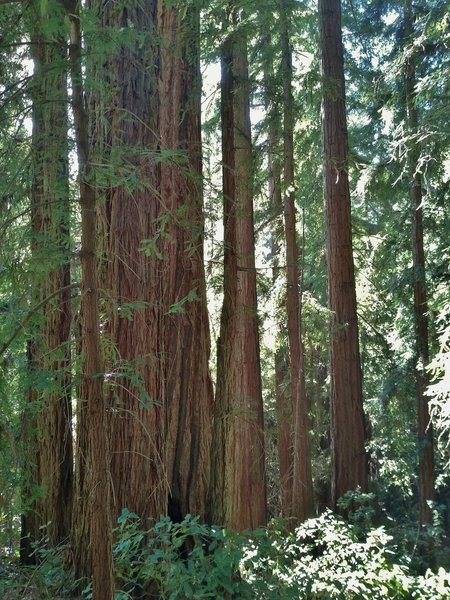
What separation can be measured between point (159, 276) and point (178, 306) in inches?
18.5

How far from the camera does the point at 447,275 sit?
8.86 metres

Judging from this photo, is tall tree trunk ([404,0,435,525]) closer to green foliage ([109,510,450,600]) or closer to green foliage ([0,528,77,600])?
green foliage ([109,510,450,600])

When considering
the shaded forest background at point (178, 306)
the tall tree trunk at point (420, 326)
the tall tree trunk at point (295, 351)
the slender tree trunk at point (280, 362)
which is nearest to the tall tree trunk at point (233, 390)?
the shaded forest background at point (178, 306)

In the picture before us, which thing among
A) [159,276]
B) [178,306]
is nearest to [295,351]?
[159,276]

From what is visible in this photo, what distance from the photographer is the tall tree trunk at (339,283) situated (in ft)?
29.1

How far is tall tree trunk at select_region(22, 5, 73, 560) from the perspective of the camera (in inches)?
129

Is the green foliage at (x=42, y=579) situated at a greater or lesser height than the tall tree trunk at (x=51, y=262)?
lesser

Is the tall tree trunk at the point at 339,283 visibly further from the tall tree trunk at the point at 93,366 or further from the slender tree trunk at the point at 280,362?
the tall tree trunk at the point at 93,366

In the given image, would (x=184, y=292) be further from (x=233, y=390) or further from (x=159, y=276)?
(x=233, y=390)

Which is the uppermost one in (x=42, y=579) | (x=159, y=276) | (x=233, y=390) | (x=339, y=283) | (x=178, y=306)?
(x=339, y=283)

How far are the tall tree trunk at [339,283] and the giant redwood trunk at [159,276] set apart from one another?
3954 mm

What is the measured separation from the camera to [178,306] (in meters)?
4.92

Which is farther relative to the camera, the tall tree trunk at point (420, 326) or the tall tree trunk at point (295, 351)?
the tall tree trunk at point (420, 326)

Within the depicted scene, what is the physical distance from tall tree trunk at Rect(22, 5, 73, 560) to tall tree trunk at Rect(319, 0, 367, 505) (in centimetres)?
398
